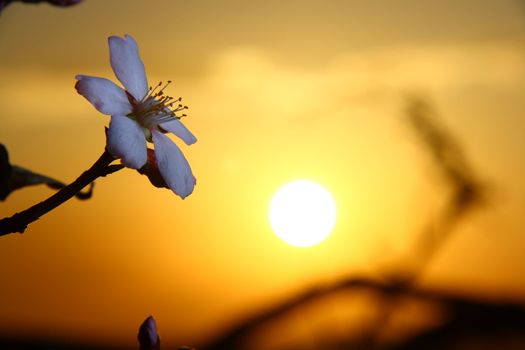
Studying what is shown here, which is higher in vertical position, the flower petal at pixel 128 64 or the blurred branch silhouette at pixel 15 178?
the flower petal at pixel 128 64

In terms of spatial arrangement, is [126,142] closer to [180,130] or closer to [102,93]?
[102,93]

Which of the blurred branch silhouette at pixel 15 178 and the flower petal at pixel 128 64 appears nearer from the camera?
the blurred branch silhouette at pixel 15 178

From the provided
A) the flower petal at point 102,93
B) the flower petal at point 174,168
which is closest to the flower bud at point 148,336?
the flower petal at point 174,168

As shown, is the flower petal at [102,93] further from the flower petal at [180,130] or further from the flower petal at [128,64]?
the flower petal at [180,130]

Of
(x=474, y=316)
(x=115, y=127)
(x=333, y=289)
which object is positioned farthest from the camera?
(x=333, y=289)

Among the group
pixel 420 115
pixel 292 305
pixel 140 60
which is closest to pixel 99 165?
pixel 140 60

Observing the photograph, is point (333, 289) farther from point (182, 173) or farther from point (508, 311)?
point (182, 173)

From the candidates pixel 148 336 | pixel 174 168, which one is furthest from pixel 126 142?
pixel 148 336
